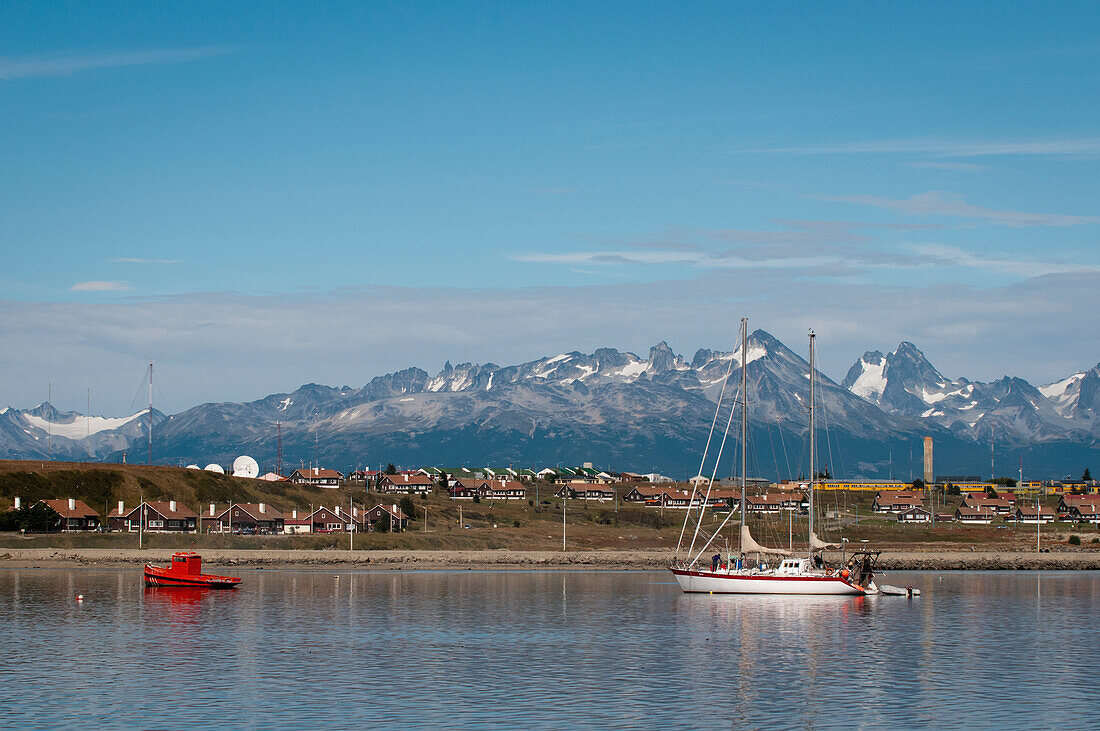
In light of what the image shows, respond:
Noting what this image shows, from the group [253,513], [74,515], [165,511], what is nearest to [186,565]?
[74,515]

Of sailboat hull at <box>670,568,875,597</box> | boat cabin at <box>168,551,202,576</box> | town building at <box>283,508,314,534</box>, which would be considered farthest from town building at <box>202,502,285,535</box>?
sailboat hull at <box>670,568,875,597</box>

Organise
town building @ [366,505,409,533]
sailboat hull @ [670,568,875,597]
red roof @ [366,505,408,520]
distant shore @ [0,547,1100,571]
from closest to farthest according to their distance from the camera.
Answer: sailboat hull @ [670,568,875,597] → distant shore @ [0,547,1100,571] → town building @ [366,505,409,533] → red roof @ [366,505,408,520]

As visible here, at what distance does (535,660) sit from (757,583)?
4078 cm

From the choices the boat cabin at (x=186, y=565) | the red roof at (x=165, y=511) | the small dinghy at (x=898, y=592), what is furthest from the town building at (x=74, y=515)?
the small dinghy at (x=898, y=592)

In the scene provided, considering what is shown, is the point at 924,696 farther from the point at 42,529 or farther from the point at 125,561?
the point at 42,529

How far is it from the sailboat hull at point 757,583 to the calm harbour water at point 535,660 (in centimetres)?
107

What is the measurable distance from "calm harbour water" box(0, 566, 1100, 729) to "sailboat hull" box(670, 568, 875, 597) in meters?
1.07

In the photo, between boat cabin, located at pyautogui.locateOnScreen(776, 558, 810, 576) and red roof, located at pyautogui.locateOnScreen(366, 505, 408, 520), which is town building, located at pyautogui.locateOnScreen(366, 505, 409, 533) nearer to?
red roof, located at pyautogui.locateOnScreen(366, 505, 408, 520)

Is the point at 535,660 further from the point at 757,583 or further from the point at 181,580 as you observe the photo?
the point at 181,580

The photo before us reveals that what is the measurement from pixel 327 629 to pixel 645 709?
30.4m

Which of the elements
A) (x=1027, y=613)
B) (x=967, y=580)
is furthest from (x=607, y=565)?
(x=1027, y=613)

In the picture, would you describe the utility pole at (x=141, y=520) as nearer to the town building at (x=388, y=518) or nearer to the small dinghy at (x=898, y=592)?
the town building at (x=388, y=518)

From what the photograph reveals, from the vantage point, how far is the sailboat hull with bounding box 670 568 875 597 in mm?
92875

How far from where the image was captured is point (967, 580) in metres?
122
